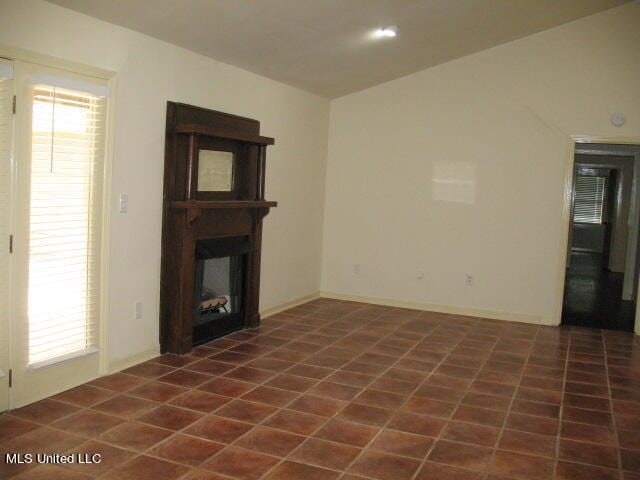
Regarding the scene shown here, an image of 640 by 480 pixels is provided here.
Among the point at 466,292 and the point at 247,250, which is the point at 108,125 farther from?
the point at 466,292

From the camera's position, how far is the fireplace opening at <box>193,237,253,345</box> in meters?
4.83

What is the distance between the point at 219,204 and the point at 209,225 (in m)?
0.24

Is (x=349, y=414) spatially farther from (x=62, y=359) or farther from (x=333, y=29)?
(x=333, y=29)

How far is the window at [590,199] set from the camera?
1467 centimetres

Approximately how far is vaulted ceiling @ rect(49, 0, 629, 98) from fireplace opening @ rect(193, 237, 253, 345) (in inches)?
63.2

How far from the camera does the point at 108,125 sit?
387cm

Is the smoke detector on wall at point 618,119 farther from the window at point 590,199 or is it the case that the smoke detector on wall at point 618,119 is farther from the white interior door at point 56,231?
the window at point 590,199

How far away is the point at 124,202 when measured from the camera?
4.10 m

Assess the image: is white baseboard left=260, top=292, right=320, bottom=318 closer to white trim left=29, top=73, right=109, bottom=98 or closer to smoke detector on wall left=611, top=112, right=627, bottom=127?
white trim left=29, top=73, right=109, bottom=98

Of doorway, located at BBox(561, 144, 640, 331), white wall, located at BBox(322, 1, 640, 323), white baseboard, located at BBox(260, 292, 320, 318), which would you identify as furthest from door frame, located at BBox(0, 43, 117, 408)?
doorway, located at BBox(561, 144, 640, 331)

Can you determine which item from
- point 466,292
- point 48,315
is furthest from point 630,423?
point 48,315

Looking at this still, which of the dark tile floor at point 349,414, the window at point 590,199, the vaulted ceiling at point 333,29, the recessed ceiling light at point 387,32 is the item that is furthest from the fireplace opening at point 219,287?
the window at point 590,199

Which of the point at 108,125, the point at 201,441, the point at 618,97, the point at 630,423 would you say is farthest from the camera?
the point at 618,97

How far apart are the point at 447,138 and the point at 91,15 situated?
13.8 feet
